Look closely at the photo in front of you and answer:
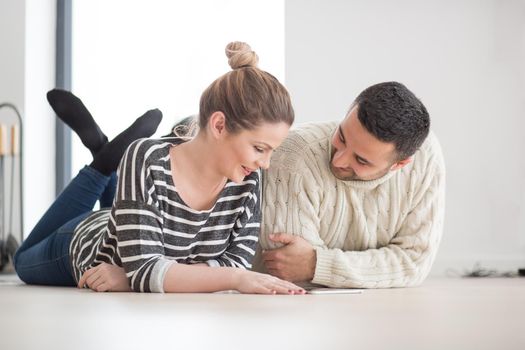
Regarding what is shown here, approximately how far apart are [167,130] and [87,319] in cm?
336

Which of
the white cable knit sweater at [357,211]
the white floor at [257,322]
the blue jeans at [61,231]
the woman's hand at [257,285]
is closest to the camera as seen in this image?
the white floor at [257,322]

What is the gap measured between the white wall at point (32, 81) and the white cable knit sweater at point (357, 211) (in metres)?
2.49

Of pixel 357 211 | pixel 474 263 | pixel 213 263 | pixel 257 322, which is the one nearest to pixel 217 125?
pixel 213 263

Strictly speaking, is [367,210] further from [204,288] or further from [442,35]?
[442,35]

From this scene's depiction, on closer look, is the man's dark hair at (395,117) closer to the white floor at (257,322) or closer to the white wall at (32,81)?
the white floor at (257,322)

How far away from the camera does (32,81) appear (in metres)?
4.82

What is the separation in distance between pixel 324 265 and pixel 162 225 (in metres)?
0.50

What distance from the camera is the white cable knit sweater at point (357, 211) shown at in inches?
98.6

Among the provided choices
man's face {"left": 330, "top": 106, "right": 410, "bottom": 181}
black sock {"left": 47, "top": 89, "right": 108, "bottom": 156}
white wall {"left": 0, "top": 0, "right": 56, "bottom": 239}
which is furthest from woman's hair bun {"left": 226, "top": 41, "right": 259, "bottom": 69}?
white wall {"left": 0, "top": 0, "right": 56, "bottom": 239}

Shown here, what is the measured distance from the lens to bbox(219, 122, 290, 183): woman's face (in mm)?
2139

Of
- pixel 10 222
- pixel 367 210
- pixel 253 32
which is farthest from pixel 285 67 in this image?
Answer: pixel 367 210

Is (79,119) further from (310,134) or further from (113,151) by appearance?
(310,134)

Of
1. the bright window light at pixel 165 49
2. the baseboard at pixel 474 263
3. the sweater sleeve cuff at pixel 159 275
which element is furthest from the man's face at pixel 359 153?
the bright window light at pixel 165 49

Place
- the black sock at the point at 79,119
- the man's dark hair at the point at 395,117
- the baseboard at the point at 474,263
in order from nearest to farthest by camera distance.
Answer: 1. the man's dark hair at the point at 395,117
2. the black sock at the point at 79,119
3. the baseboard at the point at 474,263
